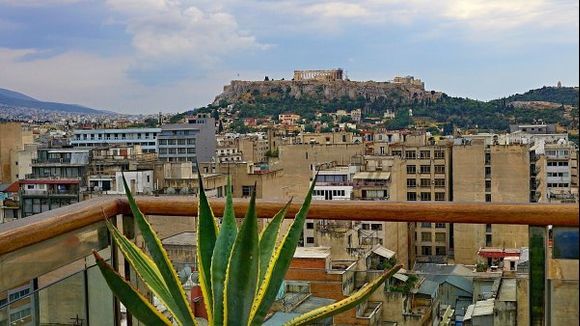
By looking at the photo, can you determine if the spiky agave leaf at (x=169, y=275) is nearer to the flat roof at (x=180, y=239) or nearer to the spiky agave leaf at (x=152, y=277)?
the spiky agave leaf at (x=152, y=277)

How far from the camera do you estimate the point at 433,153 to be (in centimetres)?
2867

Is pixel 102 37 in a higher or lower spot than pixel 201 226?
higher

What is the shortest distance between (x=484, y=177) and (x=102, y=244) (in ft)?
87.9

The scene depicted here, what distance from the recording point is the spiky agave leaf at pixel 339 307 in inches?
52.4

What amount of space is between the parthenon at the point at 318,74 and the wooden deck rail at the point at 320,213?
84.6 m

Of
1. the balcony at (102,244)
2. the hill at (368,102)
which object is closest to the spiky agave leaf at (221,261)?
the balcony at (102,244)

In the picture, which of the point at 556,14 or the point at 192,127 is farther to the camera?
the point at 192,127

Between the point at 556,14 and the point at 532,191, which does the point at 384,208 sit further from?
the point at 532,191

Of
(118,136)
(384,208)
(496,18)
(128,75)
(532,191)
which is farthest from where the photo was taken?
(118,136)

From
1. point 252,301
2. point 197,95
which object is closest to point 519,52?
point 252,301

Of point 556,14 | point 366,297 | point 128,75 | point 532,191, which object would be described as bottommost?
point 532,191

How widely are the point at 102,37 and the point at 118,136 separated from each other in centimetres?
626

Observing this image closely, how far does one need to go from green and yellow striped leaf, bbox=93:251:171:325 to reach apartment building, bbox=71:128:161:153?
137ft

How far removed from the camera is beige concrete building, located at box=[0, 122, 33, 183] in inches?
1196
